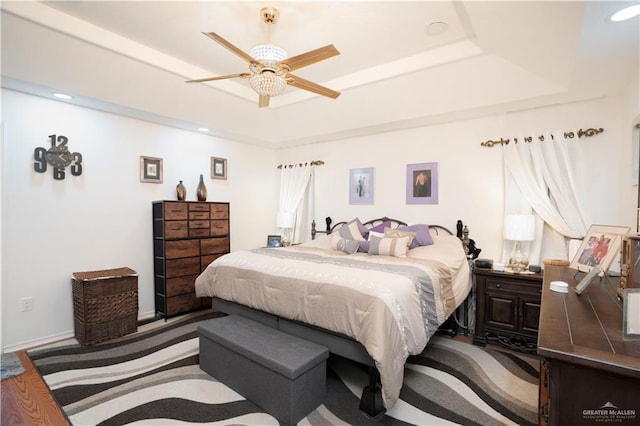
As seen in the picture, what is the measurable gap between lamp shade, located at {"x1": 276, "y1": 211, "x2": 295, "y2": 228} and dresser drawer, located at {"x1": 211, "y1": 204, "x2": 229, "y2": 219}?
1.00m

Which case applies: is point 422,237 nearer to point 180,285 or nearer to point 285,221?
point 285,221

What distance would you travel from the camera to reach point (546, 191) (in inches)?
130

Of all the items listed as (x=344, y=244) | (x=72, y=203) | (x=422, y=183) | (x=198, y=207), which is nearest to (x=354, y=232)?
(x=344, y=244)

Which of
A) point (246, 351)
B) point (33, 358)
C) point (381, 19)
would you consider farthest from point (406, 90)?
point (33, 358)

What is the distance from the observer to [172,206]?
12.9ft

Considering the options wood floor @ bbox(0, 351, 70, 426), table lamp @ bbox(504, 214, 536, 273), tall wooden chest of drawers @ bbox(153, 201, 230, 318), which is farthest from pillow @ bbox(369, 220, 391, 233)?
wood floor @ bbox(0, 351, 70, 426)

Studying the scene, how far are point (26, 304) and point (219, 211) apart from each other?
223 centimetres

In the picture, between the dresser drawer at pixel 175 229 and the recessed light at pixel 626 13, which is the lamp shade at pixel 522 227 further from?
the dresser drawer at pixel 175 229

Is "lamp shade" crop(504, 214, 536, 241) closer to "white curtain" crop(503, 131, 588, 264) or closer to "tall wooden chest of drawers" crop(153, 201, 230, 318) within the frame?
"white curtain" crop(503, 131, 588, 264)

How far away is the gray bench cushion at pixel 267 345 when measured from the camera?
2.05 metres

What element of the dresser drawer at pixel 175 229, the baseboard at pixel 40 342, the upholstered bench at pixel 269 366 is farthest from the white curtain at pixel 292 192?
the baseboard at pixel 40 342

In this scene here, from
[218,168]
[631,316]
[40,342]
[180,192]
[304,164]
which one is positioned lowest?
[40,342]

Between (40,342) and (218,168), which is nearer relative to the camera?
(40,342)

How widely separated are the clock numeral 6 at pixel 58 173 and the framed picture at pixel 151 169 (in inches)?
31.7
